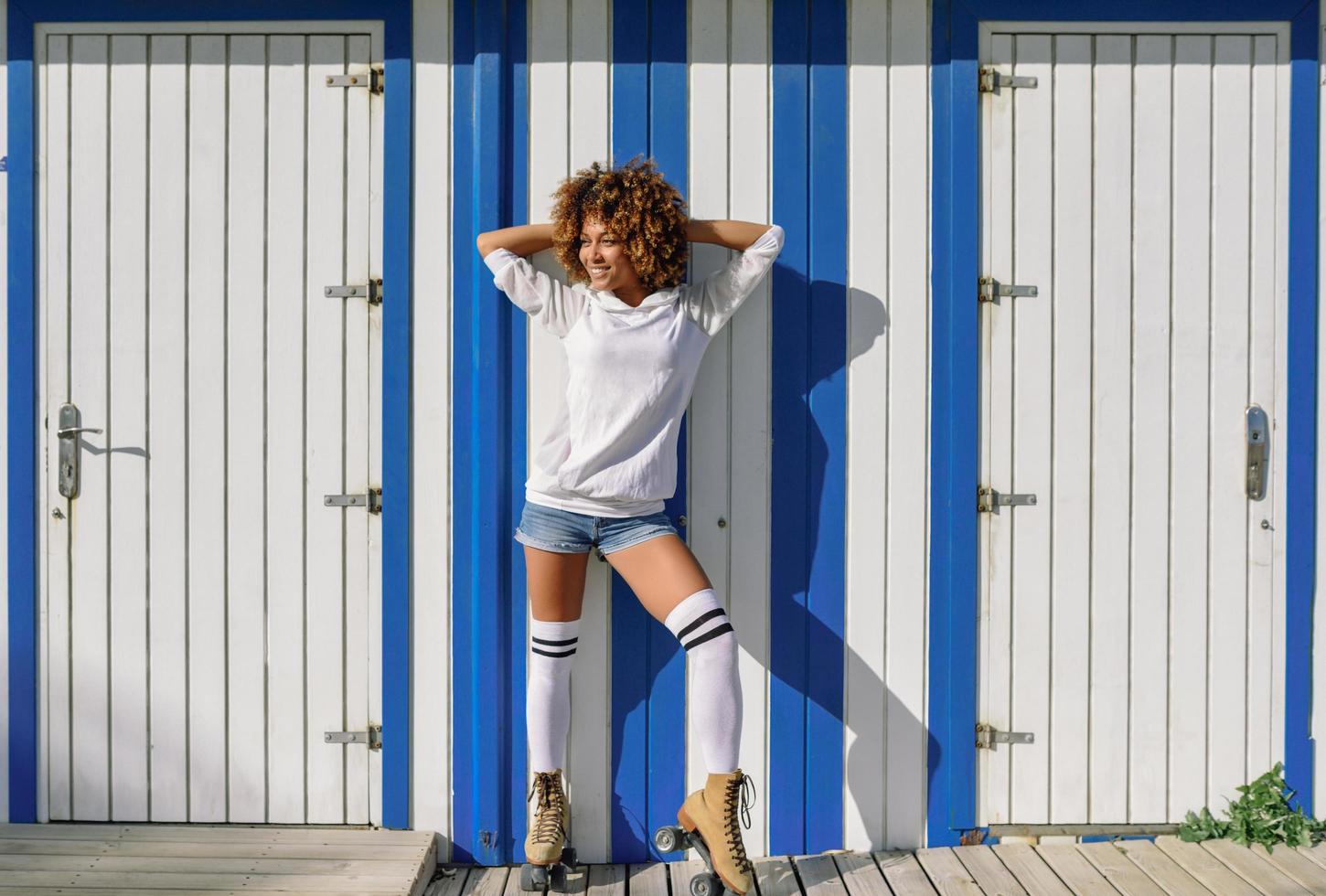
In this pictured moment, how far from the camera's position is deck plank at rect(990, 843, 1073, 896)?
2.63m

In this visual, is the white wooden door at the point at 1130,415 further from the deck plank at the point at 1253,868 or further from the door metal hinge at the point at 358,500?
the door metal hinge at the point at 358,500

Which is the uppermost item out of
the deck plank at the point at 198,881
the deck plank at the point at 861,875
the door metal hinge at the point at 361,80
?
the door metal hinge at the point at 361,80

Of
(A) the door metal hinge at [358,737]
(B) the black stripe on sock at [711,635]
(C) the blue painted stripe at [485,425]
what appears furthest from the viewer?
(A) the door metal hinge at [358,737]

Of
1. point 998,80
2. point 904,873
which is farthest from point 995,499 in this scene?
point 998,80

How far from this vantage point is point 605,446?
8.41ft

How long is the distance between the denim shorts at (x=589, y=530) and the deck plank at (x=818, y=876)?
98cm

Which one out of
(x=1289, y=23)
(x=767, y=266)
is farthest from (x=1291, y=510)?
(x=767, y=266)

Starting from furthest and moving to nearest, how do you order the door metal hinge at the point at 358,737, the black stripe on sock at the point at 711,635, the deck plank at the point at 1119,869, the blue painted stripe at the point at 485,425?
the door metal hinge at the point at 358,737
the blue painted stripe at the point at 485,425
the deck plank at the point at 1119,869
the black stripe on sock at the point at 711,635

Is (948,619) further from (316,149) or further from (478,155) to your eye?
(316,149)

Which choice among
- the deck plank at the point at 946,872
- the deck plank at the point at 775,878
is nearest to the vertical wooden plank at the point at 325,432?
the deck plank at the point at 775,878

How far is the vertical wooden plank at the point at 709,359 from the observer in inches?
111

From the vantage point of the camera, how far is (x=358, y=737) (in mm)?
2881

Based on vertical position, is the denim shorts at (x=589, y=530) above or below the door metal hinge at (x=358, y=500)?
below

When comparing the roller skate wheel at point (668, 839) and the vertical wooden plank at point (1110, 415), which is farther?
the vertical wooden plank at point (1110, 415)
